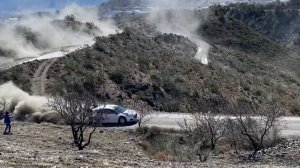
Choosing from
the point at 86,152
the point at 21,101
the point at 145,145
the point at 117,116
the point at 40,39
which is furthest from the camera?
the point at 40,39

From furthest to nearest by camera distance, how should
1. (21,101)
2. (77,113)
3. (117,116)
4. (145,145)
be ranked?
(21,101), (117,116), (145,145), (77,113)

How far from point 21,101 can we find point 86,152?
15.8 m

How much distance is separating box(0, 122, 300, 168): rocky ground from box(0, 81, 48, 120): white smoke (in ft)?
10.8

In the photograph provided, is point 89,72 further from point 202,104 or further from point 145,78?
point 202,104

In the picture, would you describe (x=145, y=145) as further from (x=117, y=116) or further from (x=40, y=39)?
(x=40, y=39)

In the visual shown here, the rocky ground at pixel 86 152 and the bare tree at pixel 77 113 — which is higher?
the bare tree at pixel 77 113

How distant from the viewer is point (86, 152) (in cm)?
2025

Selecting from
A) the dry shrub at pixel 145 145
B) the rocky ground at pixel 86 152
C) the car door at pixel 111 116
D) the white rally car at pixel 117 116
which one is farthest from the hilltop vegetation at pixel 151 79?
the rocky ground at pixel 86 152

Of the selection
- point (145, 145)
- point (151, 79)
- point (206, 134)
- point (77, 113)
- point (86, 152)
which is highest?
point (151, 79)

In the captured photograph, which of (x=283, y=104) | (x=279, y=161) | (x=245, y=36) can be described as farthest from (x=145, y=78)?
(x=245, y=36)

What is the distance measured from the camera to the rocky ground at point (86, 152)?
643 inches

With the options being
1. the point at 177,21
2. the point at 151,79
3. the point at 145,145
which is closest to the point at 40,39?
the point at 151,79

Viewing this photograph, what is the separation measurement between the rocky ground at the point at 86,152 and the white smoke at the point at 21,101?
3279 millimetres

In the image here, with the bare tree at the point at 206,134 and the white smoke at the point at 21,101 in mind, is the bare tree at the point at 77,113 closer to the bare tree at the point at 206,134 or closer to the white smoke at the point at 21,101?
the bare tree at the point at 206,134
